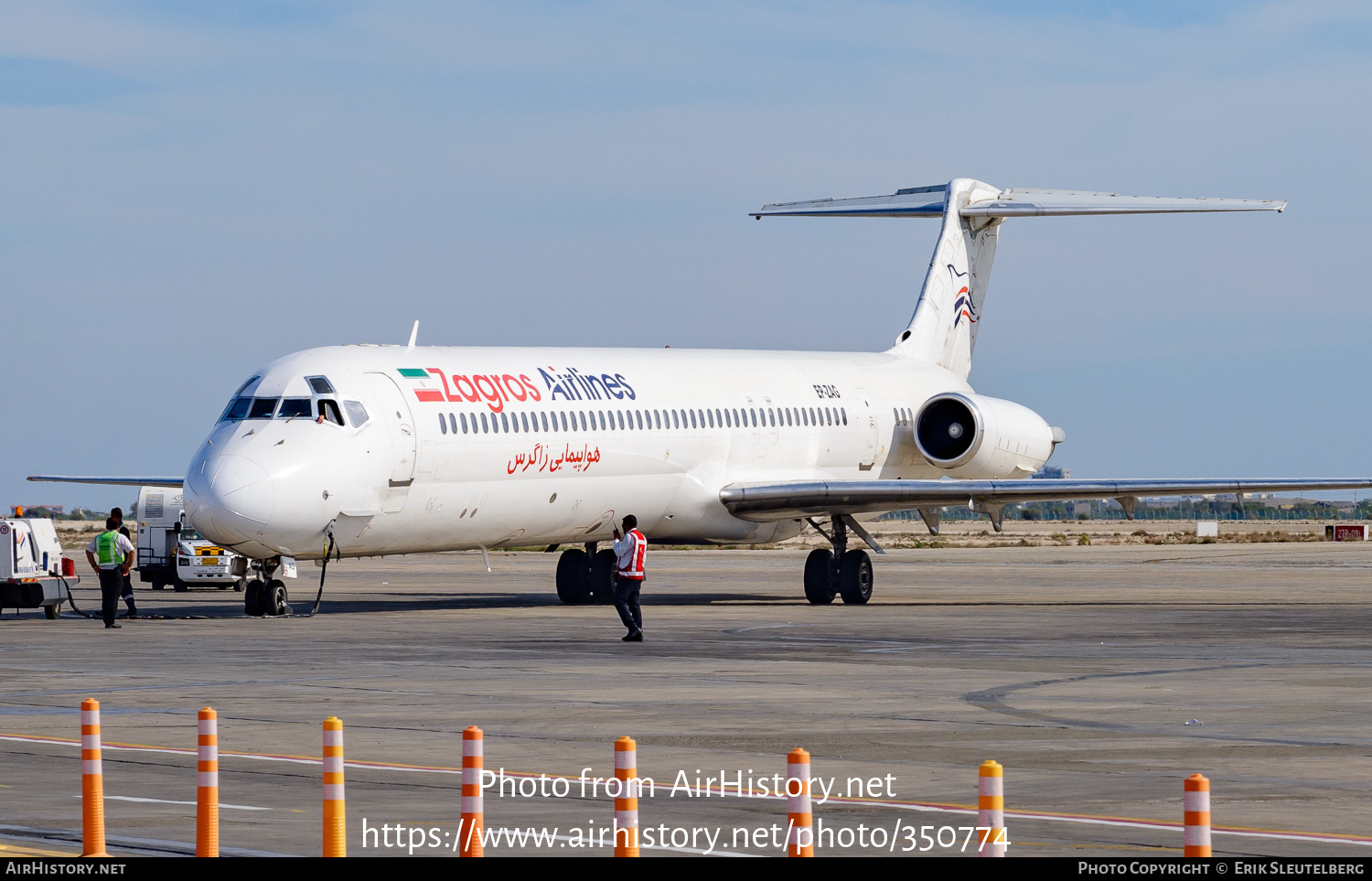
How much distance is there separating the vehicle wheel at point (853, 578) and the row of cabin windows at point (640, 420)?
281 cm

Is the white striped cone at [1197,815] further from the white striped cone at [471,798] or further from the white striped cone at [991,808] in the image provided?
the white striped cone at [471,798]

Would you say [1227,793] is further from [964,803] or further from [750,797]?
[750,797]

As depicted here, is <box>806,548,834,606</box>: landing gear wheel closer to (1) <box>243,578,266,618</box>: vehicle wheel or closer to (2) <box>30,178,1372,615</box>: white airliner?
(2) <box>30,178,1372,615</box>: white airliner

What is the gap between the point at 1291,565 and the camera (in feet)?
168

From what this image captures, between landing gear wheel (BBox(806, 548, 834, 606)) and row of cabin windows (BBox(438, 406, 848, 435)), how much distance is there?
2.50 meters

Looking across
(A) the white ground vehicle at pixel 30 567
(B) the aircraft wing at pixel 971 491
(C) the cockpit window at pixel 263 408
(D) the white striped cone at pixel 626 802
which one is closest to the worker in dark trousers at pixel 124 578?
(A) the white ground vehicle at pixel 30 567

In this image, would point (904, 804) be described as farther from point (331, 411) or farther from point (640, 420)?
point (640, 420)

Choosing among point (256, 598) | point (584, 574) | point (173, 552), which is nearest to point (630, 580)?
point (256, 598)

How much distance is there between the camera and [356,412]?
86.5 ft

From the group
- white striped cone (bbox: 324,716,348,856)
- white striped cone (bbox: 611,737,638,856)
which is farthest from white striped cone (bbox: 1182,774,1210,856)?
white striped cone (bbox: 324,716,348,856)

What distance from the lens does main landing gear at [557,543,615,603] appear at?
107 ft
